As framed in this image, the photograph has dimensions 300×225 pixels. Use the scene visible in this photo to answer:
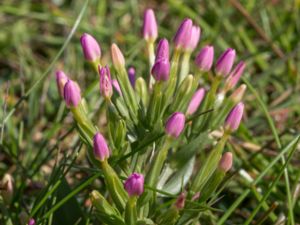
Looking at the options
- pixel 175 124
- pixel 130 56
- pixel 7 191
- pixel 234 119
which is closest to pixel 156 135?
pixel 175 124

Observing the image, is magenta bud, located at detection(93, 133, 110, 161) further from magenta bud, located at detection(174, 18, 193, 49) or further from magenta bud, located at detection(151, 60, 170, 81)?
magenta bud, located at detection(174, 18, 193, 49)

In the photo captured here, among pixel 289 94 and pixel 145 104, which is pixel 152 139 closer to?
pixel 145 104

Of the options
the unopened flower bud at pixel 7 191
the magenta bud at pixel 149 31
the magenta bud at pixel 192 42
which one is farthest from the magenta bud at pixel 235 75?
the unopened flower bud at pixel 7 191

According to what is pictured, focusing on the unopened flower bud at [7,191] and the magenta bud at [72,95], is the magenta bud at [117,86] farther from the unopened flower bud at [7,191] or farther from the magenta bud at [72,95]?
the unopened flower bud at [7,191]

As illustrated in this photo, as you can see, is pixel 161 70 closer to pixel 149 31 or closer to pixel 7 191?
pixel 149 31

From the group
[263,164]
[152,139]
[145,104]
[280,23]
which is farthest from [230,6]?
[152,139]

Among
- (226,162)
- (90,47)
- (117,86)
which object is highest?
(90,47)

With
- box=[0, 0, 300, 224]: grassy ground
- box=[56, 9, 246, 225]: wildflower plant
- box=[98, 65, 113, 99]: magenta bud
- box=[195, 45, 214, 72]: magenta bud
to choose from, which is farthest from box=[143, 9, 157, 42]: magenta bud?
box=[0, 0, 300, 224]: grassy ground
